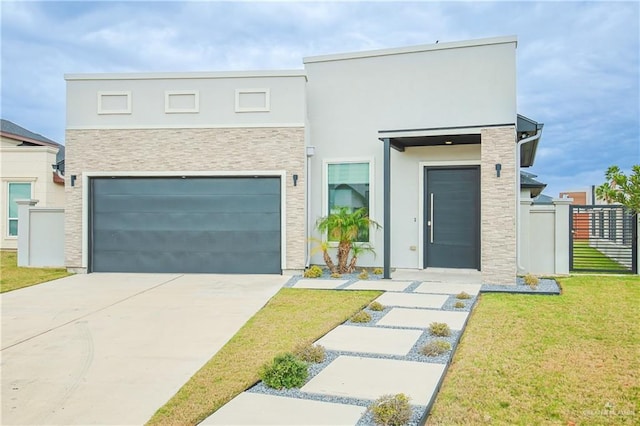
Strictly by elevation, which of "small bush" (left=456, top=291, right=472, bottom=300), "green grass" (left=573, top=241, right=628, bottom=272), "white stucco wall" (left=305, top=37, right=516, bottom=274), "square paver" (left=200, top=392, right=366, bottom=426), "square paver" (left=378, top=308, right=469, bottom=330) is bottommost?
"square paver" (left=200, top=392, right=366, bottom=426)

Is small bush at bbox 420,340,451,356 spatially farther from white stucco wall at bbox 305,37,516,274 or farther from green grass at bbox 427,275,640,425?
white stucco wall at bbox 305,37,516,274

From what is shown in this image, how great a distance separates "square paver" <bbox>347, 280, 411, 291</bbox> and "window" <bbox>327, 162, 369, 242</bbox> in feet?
6.89

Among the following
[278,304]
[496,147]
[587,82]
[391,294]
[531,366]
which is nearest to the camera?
[531,366]

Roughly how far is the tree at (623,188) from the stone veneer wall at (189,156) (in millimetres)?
7222

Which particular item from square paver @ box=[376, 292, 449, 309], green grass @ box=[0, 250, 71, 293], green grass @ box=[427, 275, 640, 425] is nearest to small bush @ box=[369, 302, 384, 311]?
square paver @ box=[376, 292, 449, 309]

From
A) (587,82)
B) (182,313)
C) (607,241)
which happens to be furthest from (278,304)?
(587,82)

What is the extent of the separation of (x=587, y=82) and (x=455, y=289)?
35.0ft

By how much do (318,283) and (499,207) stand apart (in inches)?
155

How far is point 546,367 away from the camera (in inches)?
186

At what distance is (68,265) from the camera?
38.0 ft

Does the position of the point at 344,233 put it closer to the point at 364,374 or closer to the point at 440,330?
the point at 440,330

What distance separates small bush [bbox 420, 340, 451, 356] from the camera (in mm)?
5074

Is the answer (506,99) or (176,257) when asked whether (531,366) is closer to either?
(506,99)

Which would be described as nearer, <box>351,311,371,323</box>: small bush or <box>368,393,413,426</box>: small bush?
<box>368,393,413,426</box>: small bush
